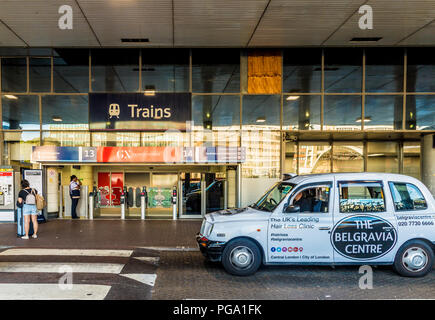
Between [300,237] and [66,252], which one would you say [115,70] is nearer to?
[66,252]

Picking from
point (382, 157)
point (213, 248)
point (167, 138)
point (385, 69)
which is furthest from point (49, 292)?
point (382, 157)

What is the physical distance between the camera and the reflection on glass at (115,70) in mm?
11938

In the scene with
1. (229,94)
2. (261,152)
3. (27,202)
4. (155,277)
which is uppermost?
(229,94)

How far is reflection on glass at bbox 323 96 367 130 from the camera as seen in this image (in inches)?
467

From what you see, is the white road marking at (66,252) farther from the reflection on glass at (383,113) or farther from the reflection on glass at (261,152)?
Answer: the reflection on glass at (383,113)

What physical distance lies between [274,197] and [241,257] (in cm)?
151

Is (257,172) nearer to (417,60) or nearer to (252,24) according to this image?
(252,24)

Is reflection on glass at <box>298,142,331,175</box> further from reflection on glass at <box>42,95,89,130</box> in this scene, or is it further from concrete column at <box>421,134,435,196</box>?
reflection on glass at <box>42,95,89,130</box>

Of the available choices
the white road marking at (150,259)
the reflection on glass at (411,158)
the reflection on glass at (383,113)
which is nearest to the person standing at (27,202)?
the white road marking at (150,259)

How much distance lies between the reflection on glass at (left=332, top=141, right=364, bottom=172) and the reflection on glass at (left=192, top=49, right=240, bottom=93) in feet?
19.2

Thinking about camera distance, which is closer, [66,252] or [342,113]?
[66,252]

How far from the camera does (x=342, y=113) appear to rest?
39.2 feet

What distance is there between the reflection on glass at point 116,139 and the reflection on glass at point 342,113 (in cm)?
777

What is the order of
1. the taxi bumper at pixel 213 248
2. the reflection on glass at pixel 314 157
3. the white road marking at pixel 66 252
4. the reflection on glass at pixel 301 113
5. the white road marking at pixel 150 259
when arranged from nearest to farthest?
the taxi bumper at pixel 213 248, the white road marking at pixel 150 259, the white road marking at pixel 66 252, the reflection on glass at pixel 301 113, the reflection on glass at pixel 314 157
